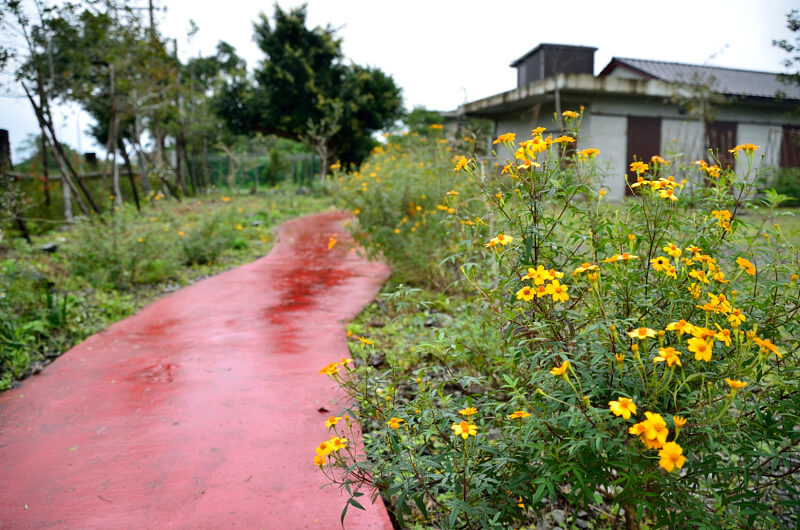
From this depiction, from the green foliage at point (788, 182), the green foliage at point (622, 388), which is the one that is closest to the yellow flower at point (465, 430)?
the green foliage at point (622, 388)

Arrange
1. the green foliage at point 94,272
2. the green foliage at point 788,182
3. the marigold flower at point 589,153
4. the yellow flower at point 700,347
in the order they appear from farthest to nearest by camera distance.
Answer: the green foliage at point 788,182 → the green foliage at point 94,272 → the marigold flower at point 589,153 → the yellow flower at point 700,347

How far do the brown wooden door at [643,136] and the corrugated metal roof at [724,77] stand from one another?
1.05m

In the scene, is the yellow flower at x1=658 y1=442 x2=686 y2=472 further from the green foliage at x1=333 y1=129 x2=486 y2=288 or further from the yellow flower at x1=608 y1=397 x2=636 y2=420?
the green foliage at x1=333 y1=129 x2=486 y2=288

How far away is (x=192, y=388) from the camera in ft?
9.29

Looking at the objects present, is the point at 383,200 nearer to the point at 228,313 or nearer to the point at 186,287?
the point at 228,313

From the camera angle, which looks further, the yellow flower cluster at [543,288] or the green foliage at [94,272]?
the green foliage at [94,272]

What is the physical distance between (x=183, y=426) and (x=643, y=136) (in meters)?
10.7

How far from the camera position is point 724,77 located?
12.9 meters

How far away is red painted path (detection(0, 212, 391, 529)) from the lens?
1866 mm

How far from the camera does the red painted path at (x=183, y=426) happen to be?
6.12ft

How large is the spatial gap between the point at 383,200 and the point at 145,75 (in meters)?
7.91

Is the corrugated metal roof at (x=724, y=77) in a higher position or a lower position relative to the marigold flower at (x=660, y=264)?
higher

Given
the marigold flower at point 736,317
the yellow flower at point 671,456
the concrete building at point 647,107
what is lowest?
the yellow flower at point 671,456

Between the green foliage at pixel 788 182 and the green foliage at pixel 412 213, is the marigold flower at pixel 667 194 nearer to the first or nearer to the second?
the green foliage at pixel 412 213
